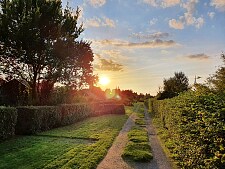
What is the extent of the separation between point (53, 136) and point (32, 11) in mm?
12804

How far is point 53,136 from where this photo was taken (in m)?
13.8

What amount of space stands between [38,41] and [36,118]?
10005mm

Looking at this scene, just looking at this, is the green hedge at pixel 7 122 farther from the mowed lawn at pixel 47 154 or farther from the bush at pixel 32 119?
the bush at pixel 32 119

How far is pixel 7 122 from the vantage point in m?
12.1

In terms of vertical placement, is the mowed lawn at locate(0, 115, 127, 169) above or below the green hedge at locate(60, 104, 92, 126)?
below

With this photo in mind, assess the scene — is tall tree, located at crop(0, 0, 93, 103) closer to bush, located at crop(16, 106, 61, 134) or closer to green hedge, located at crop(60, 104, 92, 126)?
green hedge, located at crop(60, 104, 92, 126)

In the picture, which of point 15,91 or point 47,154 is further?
point 15,91

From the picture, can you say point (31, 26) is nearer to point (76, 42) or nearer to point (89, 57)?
point (76, 42)

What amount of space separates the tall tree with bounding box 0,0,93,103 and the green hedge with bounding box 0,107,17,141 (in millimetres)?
11074

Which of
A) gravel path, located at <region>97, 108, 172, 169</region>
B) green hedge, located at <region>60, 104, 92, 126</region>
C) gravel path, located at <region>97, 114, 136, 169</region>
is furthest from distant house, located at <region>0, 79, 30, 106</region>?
gravel path, located at <region>97, 108, 172, 169</region>

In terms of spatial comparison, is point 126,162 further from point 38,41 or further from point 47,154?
point 38,41

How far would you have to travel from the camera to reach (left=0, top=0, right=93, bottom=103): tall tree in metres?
21.8

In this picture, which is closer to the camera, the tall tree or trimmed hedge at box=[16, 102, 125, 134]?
trimmed hedge at box=[16, 102, 125, 134]

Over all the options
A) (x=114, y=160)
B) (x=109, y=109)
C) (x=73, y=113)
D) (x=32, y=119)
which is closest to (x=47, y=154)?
(x=114, y=160)
